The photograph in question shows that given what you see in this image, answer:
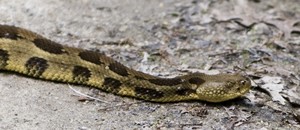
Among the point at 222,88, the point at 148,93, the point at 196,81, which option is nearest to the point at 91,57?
the point at 148,93

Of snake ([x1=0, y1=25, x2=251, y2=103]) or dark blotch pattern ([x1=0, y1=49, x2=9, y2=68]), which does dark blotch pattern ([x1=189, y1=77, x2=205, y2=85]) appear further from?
dark blotch pattern ([x1=0, y1=49, x2=9, y2=68])

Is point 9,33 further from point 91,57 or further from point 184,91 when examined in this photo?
point 184,91

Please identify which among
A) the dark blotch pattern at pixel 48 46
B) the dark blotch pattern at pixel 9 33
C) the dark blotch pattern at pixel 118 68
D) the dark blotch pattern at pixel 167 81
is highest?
the dark blotch pattern at pixel 9 33

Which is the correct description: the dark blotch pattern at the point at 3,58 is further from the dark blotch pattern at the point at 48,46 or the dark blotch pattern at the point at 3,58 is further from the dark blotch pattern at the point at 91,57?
the dark blotch pattern at the point at 91,57

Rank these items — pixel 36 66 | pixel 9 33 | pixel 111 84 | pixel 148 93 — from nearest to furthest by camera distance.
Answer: pixel 148 93, pixel 111 84, pixel 36 66, pixel 9 33

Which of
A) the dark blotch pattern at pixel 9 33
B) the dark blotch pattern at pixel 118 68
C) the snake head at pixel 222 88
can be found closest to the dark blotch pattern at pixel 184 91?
the snake head at pixel 222 88

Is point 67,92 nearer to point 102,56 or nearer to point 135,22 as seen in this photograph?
point 102,56
